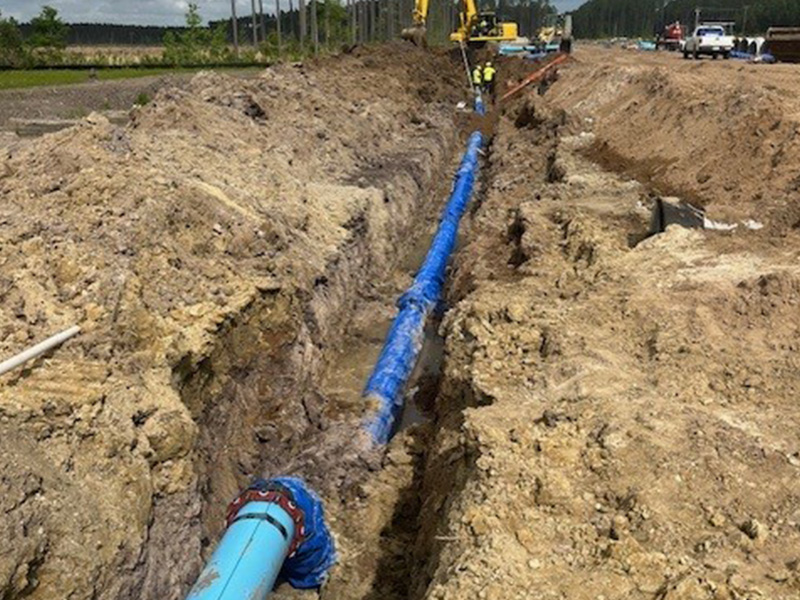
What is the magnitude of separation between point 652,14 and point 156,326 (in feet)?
437

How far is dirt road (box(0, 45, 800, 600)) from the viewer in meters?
4.36

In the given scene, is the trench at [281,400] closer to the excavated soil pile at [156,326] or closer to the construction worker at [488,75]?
the excavated soil pile at [156,326]

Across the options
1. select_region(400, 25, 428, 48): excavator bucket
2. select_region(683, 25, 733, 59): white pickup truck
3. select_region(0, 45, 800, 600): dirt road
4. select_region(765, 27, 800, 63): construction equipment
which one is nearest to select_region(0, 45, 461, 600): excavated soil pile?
select_region(0, 45, 800, 600): dirt road

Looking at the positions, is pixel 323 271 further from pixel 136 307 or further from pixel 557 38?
pixel 557 38

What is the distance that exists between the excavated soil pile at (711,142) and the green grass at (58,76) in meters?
20.2

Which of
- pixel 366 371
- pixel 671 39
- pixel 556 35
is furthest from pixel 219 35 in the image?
pixel 366 371

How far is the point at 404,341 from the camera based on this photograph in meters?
8.97

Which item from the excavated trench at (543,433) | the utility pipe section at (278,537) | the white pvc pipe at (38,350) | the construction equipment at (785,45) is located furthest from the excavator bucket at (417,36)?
the white pvc pipe at (38,350)

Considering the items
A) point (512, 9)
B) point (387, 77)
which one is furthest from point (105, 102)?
point (512, 9)

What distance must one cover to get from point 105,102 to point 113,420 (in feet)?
67.7

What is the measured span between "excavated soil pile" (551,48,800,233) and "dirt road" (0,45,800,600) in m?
0.07

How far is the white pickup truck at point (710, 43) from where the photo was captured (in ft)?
113

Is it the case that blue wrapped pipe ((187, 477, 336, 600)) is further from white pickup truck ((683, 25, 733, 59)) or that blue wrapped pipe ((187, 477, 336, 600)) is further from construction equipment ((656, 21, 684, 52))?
construction equipment ((656, 21, 684, 52))

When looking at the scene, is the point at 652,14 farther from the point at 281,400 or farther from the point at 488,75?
the point at 281,400
